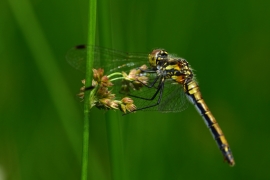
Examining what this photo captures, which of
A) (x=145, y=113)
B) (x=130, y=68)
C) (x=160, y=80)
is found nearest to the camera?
(x=130, y=68)

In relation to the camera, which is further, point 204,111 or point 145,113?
point 145,113

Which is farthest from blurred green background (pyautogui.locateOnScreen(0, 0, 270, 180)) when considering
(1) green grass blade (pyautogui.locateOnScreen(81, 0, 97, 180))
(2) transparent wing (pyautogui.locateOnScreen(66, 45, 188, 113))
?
(1) green grass blade (pyautogui.locateOnScreen(81, 0, 97, 180))

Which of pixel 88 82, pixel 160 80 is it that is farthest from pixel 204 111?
pixel 88 82

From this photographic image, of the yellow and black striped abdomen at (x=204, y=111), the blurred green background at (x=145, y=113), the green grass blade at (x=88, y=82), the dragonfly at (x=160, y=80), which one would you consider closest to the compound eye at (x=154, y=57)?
the dragonfly at (x=160, y=80)

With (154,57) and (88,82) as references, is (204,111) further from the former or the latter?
(88,82)

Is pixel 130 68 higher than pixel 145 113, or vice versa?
pixel 145 113

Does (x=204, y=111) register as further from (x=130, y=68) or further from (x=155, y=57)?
(x=130, y=68)

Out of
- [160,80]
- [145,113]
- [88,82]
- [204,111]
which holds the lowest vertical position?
[88,82]

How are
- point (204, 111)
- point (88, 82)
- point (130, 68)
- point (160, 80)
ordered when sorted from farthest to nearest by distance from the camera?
point (204, 111), point (160, 80), point (130, 68), point (88, 82)
